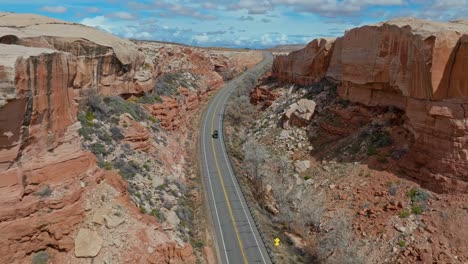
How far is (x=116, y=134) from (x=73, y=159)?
33.1 feet

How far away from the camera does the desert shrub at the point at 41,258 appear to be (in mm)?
18375

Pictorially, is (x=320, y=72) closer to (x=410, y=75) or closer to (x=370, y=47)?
(x=370, y=47)

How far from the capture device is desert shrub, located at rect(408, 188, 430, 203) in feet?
Result: 97.9

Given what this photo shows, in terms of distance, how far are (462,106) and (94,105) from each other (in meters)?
26.6

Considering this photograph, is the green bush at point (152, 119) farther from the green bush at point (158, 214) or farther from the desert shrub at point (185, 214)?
the green bush at point (158, 214)

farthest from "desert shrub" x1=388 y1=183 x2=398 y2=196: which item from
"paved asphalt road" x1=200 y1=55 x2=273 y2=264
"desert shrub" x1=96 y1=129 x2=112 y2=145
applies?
"desert shrub" x1=96 y1=129 x2=112 y2=145

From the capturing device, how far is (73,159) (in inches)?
808

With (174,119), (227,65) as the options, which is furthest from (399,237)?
(227,65)

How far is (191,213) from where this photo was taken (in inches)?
1337

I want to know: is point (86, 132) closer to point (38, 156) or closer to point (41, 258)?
point (38, 156)

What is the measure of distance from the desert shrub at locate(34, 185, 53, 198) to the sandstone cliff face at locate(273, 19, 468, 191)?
Answer: 25581 mm

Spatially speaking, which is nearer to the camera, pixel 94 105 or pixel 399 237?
pixel 399 237

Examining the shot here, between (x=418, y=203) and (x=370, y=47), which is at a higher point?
(x=370, y=47)

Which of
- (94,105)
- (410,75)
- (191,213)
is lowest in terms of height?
(191,213)
